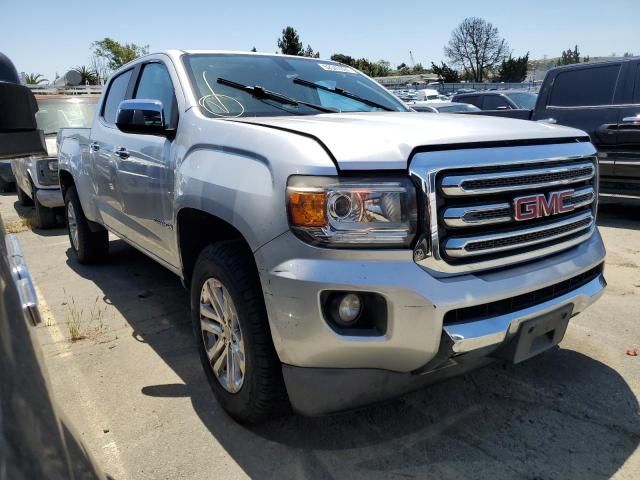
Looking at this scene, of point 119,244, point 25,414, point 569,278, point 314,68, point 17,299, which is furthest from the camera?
point 119,244

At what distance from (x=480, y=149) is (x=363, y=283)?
0.76 m

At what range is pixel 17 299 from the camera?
1.26 metres

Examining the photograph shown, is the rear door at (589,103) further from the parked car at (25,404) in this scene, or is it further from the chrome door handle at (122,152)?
the parked car at (25,404)

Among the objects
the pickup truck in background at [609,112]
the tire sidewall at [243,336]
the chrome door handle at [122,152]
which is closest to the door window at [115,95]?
the chrome door handle at [122,152]

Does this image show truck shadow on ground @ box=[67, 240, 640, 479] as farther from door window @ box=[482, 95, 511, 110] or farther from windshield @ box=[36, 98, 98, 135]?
door window @ box=[482, 95, 511, 110]

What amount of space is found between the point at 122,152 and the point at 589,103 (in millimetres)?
6156

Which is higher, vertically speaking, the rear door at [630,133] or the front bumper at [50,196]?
the rear door at [630,133]

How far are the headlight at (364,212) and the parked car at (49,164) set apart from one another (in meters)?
5.16

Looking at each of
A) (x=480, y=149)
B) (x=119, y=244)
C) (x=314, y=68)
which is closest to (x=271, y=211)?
(x=480, y=149)

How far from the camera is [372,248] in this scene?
2.04 meters

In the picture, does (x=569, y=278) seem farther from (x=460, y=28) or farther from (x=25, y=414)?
(x=460, y=28)

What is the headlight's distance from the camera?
2.03 m

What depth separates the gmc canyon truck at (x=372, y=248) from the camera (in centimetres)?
203

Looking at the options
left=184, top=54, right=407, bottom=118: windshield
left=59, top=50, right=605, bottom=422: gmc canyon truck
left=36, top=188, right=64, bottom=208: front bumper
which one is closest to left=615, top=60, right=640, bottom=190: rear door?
left=184, top=54, right=407, bottom=118: windshield
